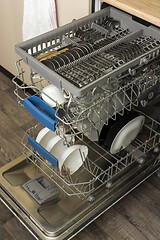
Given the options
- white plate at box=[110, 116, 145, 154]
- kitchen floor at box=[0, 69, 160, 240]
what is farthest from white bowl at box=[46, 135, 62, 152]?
kitchen floor at box=[0, 69, 160, 240]

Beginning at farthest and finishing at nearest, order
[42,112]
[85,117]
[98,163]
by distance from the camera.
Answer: [98,163] < [42,112] < [85,117]

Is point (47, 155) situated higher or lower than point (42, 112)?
lower

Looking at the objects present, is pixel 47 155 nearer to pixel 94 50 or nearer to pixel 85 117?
pixel 85 117

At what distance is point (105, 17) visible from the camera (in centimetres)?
153

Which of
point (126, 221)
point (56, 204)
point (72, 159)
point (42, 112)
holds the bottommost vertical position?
point (126, 221)

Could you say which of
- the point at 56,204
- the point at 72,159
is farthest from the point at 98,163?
the point at 56,204

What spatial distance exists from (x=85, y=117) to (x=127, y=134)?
0.44 metres

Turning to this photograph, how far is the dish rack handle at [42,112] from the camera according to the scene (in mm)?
1240

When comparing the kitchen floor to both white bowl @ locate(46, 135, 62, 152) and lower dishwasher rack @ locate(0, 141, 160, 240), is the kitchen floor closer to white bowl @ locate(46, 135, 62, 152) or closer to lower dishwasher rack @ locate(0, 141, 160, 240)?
lower dishwasher rack @ locate(0, 141, 160, 240)

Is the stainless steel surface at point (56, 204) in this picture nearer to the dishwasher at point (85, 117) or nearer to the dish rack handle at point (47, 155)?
the dishwasher at point (85, 117)

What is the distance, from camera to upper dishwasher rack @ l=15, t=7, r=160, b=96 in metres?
1.18

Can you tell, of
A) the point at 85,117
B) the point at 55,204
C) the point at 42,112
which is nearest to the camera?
the point at 85,117

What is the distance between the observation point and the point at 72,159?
1.61m

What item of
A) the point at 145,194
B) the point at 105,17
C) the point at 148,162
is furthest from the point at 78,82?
the point at 145,194
